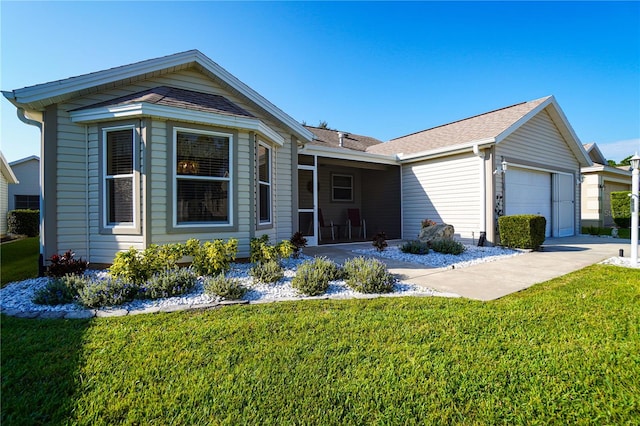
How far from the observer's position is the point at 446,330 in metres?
3.01

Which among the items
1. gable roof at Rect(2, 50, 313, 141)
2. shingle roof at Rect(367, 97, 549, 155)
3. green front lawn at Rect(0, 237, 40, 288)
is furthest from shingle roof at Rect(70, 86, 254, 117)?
shingle roof at Rect(367, 97, 549, 155)

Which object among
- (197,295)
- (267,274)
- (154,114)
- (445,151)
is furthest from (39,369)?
(445,151)

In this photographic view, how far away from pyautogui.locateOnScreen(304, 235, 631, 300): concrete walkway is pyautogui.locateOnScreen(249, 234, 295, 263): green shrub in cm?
147

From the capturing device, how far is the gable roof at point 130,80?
5.19 m

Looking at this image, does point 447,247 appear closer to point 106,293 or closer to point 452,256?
point 452,256

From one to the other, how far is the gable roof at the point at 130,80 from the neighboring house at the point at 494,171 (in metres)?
5.46

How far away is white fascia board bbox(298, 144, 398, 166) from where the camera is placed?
8.94 meters

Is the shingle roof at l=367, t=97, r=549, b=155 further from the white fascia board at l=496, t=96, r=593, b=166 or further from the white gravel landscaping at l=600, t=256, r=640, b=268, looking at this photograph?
the white gravel landscaping at l=600, t=256, r=640, b=268

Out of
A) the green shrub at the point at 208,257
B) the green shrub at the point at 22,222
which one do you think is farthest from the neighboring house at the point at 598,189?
the green shrub at the point at 22,222

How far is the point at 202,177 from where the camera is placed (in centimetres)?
569

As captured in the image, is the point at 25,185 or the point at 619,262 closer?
the point at 619,262

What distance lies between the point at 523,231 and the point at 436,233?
223cm

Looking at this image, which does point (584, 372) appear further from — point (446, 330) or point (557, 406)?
point (446, 330)

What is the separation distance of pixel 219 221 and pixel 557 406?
5.47 meters
